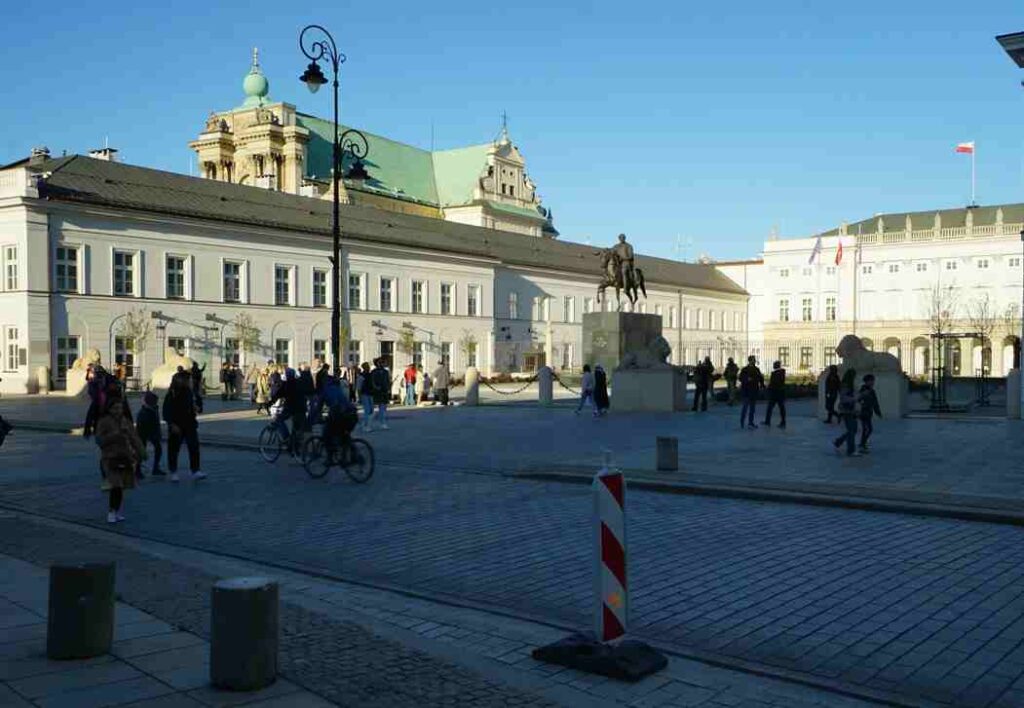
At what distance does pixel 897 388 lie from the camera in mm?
28266

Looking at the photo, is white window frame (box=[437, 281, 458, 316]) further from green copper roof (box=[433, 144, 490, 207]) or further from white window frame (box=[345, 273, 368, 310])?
green copper roof (box=[433, 144, 490, 207])

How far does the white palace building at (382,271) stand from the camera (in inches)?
1984

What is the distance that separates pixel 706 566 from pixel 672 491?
5.03 m

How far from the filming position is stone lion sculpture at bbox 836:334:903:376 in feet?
89.3

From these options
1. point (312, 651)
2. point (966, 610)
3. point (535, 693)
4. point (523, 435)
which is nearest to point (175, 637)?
point (312, 651)

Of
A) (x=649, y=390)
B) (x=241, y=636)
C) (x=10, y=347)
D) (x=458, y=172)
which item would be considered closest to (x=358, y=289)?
(x=10, y=347)

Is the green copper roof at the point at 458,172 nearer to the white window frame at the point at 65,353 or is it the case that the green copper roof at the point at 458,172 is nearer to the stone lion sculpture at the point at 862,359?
the white window frame at the point at 65,353

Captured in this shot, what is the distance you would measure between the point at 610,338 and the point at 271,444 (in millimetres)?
19443

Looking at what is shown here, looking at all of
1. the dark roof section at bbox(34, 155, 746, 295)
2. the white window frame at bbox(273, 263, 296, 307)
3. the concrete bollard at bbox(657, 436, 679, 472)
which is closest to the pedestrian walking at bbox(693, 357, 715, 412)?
the concrete bollard at bbox(657, 436, 679, 472)

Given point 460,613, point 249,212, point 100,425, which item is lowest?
point 460,613

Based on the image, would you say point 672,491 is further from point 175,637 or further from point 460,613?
point 175,637

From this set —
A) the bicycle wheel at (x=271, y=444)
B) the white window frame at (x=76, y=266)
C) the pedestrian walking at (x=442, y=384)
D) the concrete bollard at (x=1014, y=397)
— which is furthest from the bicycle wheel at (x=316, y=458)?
the white window frame at (x=76, y=266)

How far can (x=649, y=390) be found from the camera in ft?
105

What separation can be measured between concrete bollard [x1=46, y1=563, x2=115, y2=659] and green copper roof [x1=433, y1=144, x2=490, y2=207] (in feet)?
319
